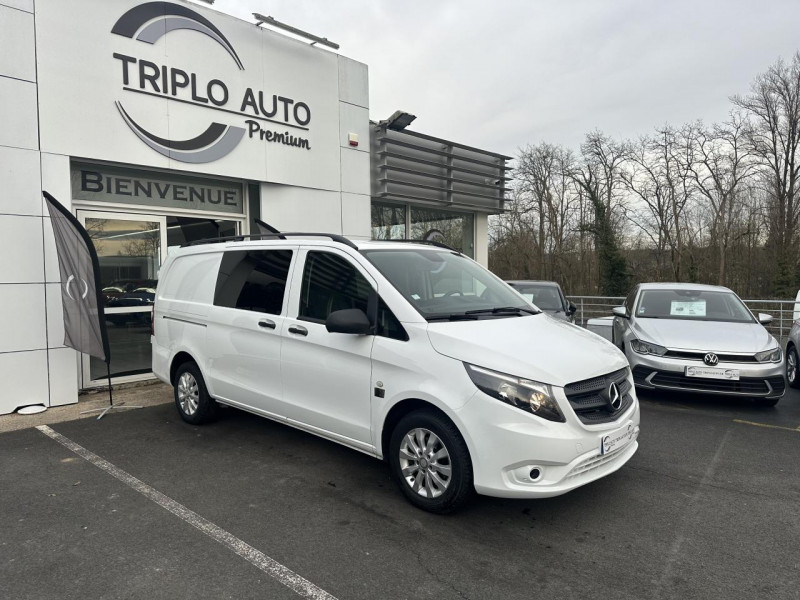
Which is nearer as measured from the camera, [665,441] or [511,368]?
[511,368]

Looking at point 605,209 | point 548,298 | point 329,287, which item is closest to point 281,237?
point 329,287

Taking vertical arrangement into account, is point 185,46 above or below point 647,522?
above

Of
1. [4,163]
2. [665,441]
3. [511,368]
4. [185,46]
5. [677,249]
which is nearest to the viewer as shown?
[511,368]

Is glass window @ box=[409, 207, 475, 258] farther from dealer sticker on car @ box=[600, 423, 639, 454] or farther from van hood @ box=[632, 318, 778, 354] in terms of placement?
dealer sticker on car @ box=[600, 423, 639, 454]

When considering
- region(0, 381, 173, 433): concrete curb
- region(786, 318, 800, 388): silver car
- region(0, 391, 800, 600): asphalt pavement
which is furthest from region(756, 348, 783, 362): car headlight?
region(0, 381, 173, 433): concrete curb

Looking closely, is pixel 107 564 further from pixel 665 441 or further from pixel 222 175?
pixel 222 175

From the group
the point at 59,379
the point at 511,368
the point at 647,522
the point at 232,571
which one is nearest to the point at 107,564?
the point at 232,571

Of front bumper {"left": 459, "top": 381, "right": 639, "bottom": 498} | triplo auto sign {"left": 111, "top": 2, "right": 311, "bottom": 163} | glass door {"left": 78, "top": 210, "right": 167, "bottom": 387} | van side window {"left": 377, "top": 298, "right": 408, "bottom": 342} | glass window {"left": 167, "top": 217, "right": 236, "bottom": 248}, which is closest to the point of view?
front bumper {"left": 459, "top": 381, "right": 639, "bottom": 498}

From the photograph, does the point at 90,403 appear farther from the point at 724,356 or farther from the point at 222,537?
the point at 724,356

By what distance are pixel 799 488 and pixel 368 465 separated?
10.9 feet

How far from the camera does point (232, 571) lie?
9.57 feet

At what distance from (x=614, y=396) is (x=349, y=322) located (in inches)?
73.5

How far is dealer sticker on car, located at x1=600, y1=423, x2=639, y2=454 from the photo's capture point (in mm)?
3385

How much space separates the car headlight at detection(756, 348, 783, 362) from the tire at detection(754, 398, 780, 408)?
522 mm
